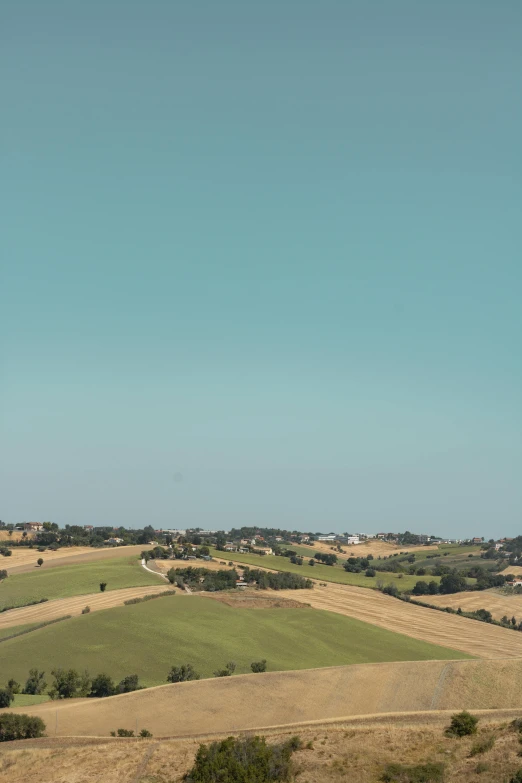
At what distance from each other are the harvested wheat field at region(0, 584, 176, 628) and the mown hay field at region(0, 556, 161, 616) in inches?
231

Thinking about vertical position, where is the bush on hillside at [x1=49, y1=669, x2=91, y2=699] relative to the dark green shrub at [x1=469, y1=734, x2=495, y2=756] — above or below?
below

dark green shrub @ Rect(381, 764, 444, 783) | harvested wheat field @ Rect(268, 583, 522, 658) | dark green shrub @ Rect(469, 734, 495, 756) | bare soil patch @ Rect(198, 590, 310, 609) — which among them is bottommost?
harvested wheat field @ Rect(268, 583, 522, 658)

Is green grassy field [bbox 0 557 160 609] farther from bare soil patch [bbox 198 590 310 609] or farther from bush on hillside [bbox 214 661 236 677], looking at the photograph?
bush on hillside [bbox 214 661 236 677]

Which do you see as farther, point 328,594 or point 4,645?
point 328,594

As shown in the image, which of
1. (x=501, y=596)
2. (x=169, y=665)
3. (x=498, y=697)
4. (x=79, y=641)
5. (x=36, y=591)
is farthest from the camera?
(x=501, y=596)

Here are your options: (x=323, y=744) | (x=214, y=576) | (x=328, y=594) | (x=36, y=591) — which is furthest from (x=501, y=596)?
(x=323, y=744)

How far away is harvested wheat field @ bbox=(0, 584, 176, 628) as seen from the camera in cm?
12388

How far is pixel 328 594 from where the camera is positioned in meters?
168

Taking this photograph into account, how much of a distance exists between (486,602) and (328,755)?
134065mm

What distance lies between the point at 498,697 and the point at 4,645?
70.0 m

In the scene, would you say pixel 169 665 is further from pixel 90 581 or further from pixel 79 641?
pixel 90 581

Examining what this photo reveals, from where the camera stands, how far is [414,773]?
45.3 meters

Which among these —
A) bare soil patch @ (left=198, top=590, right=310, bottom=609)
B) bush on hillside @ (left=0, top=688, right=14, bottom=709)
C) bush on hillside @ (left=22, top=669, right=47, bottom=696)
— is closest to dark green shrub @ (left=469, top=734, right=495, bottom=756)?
bush on hillside @ (left=0, top=688, right=14, bottom=709)

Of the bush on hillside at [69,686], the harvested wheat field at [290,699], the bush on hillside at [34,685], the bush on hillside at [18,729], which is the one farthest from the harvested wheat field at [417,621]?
the bush on hillside at [18,729]
